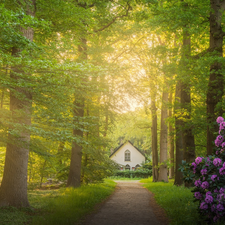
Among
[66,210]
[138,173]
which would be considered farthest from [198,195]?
[138,173]

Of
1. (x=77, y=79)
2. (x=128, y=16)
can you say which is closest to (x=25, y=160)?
(x=77, y=79)

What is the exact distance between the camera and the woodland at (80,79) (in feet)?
20.8

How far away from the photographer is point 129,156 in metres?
53.2

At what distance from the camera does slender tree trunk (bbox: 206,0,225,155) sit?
32.6 ft

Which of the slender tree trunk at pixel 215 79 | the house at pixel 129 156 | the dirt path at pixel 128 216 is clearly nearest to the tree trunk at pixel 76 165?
the dirt path at pixel 128 216

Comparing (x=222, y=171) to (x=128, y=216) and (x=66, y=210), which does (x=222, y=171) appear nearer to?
(x=128, y=216)

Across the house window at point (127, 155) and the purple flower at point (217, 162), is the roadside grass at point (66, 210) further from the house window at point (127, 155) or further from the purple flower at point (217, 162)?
the house window at point (127, 155)

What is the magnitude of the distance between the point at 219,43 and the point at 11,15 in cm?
911

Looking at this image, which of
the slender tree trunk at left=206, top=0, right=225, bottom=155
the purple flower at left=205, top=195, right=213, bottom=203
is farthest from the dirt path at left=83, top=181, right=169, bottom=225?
the slender tree trunk at left=206, top=0, right=225, bottom=155

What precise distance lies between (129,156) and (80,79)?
158 feet

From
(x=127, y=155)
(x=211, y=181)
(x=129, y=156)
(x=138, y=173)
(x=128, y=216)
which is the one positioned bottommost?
(x=138, y=173)

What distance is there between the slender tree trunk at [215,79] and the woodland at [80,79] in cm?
4

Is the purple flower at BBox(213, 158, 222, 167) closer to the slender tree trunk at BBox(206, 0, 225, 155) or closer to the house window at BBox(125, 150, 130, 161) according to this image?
the slender tree trunk at BBox(206, 0, 225, 155)

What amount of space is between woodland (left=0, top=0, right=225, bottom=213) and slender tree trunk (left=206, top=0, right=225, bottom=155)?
43 mm
